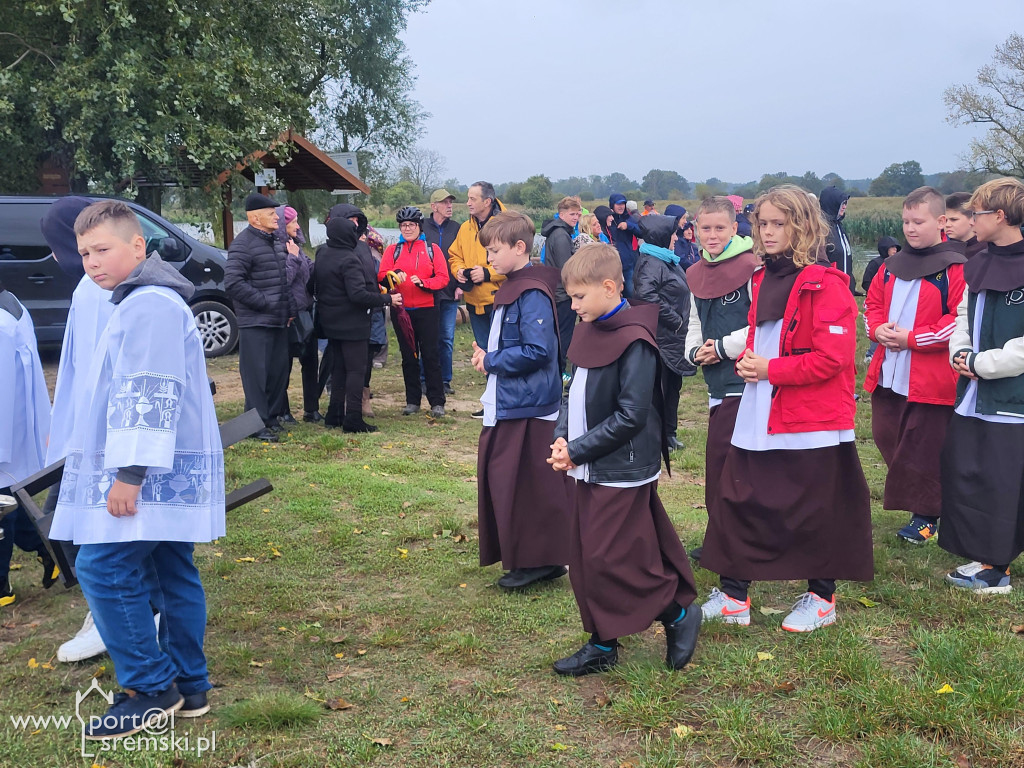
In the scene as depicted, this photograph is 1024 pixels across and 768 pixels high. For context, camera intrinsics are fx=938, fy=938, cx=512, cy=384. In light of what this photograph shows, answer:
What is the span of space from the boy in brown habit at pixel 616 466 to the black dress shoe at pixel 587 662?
0.10 metres

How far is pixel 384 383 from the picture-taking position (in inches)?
460

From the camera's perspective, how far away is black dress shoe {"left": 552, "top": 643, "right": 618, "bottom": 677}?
12.9ft

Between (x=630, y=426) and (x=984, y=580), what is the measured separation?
2.45 meters

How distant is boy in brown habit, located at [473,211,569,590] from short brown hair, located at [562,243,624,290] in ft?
3.50

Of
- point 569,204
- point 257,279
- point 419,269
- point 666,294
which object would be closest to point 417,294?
point 419,269

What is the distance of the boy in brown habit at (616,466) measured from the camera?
12.1 ft

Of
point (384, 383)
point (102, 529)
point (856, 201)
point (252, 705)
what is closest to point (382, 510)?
A: point (252, 705)

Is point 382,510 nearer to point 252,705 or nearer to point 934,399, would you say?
point 252,705

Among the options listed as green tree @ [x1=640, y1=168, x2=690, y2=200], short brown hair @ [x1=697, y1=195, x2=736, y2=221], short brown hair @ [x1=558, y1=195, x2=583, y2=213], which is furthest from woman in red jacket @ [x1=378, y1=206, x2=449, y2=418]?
green tree @ [x1=640, y1=168, x2=690, y2=200]

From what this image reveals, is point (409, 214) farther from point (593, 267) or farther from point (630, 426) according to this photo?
point (630, 426)

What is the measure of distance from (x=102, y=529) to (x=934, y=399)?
444cm

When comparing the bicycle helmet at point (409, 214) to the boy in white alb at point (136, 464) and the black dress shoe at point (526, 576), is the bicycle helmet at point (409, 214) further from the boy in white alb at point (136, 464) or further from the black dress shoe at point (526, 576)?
the boy in white alb at point (136, 464)

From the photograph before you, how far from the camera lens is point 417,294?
Result: 31.5ft

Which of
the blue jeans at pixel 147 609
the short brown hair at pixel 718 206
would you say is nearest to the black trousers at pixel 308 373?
the short brown hair at pixel 718 206
